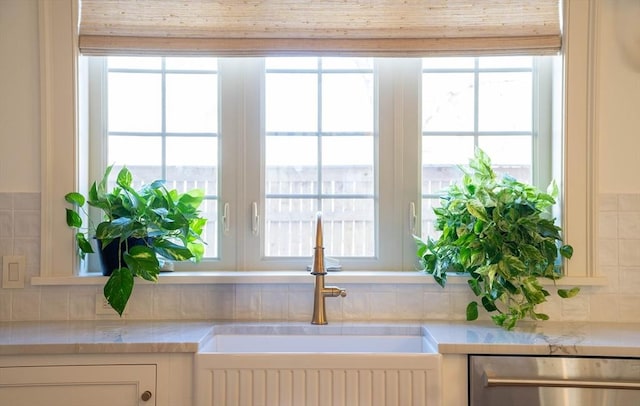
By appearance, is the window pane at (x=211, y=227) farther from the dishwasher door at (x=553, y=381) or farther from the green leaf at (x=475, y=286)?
the dishwasher door at (x=553, y=381)

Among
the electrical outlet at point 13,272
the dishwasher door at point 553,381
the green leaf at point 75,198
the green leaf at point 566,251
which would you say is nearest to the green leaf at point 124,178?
the green leaf at point 75,198

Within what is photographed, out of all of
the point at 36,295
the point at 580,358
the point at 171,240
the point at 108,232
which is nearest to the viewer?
the point at 580,358

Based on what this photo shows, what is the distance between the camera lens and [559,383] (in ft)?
5.68

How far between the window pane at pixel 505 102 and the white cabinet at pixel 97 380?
1.50 metres

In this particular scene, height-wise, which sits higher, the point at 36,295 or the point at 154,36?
the point at 154,36

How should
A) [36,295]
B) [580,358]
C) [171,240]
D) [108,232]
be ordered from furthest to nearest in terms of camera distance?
[171,240] < [36,295] < [108,232] < [580,358]

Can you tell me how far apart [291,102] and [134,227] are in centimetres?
81

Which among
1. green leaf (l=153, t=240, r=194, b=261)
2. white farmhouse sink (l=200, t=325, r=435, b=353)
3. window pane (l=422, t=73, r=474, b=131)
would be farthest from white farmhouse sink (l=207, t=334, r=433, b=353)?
window pane (l=422, t=73, r=474, b=131)

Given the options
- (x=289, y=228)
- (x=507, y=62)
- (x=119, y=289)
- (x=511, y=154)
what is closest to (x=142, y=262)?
(x=119, y=289)

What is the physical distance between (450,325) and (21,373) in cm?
143

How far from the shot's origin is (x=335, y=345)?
208 centimetres

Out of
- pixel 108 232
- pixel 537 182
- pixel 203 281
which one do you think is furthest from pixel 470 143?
pixel 108 232

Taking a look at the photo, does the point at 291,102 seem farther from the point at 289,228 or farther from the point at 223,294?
the point at 223,294

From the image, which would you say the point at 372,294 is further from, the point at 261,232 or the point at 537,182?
the point at 537,182
